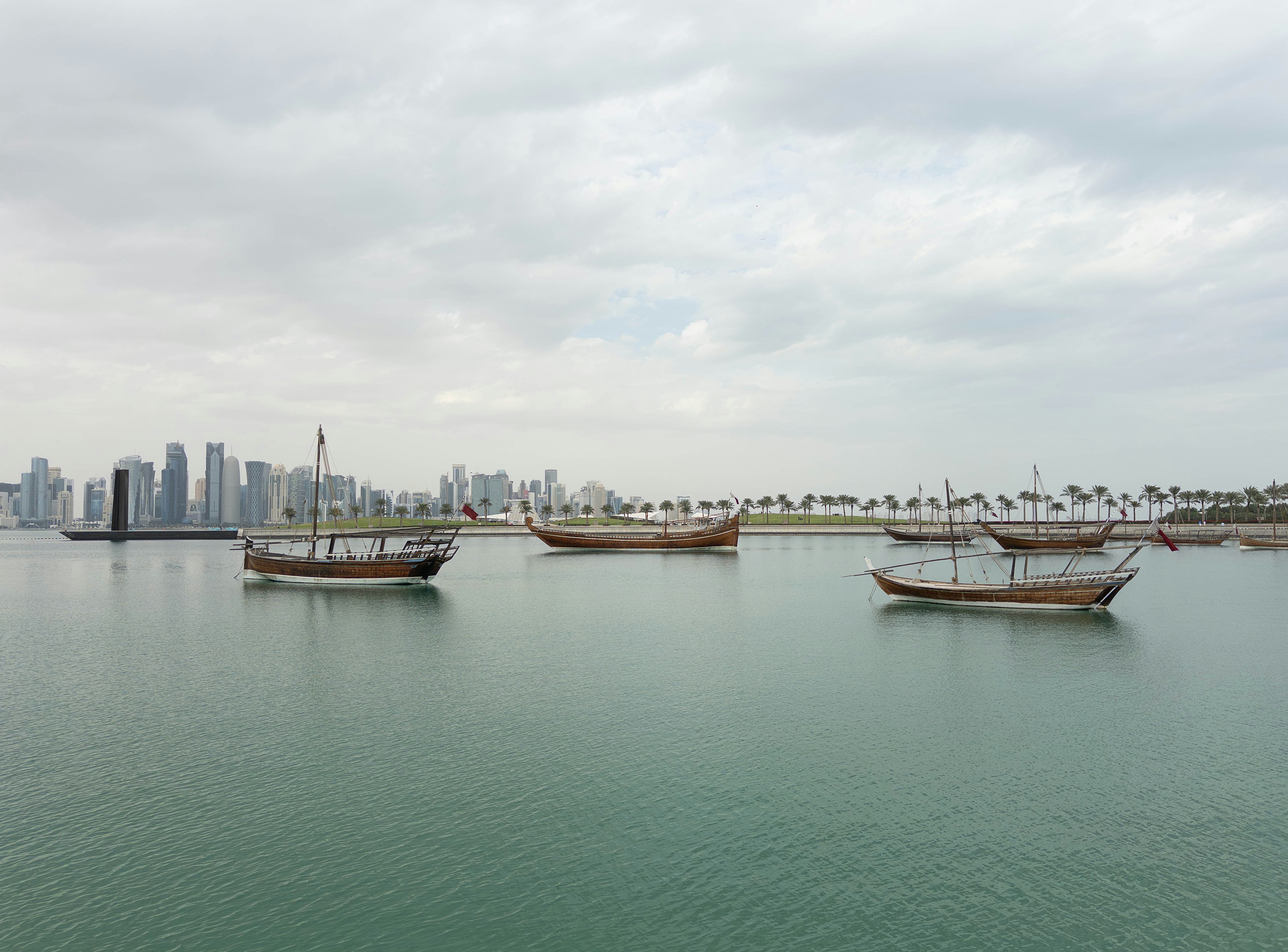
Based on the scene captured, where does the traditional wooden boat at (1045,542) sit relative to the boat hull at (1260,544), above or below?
above

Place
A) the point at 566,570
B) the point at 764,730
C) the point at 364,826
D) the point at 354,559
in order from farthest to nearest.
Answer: the point at 566,570
the point at 354,559
the point at 764,730
the point at 364,826

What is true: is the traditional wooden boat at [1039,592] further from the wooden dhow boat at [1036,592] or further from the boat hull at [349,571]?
the boat hull at [349,571]

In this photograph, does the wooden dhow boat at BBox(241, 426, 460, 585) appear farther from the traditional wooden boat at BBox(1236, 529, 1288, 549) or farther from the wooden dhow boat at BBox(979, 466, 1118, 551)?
the traditional wooden boat at BBox(1236, 529, 1288, 549)

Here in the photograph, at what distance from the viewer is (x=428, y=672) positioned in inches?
1382

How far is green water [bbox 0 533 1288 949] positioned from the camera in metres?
14.2

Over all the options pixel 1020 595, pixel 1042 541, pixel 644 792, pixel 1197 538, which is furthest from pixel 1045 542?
pixel 644 792

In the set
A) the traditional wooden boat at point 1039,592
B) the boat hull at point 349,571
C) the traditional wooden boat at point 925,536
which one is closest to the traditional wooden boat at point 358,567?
the boat hull at point 349,571

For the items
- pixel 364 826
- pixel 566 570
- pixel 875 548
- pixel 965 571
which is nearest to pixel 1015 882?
pixel 364 826

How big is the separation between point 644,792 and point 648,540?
411 ft

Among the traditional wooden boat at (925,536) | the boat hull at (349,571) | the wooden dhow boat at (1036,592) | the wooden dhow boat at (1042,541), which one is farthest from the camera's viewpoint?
the traditional wooden boat at (925,536)

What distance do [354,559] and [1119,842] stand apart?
72680 millimetres

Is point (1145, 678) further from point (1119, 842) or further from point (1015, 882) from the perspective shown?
point (1015, 882)

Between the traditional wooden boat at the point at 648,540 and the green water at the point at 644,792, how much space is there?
325 feet

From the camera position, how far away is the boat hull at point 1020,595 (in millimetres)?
53938
